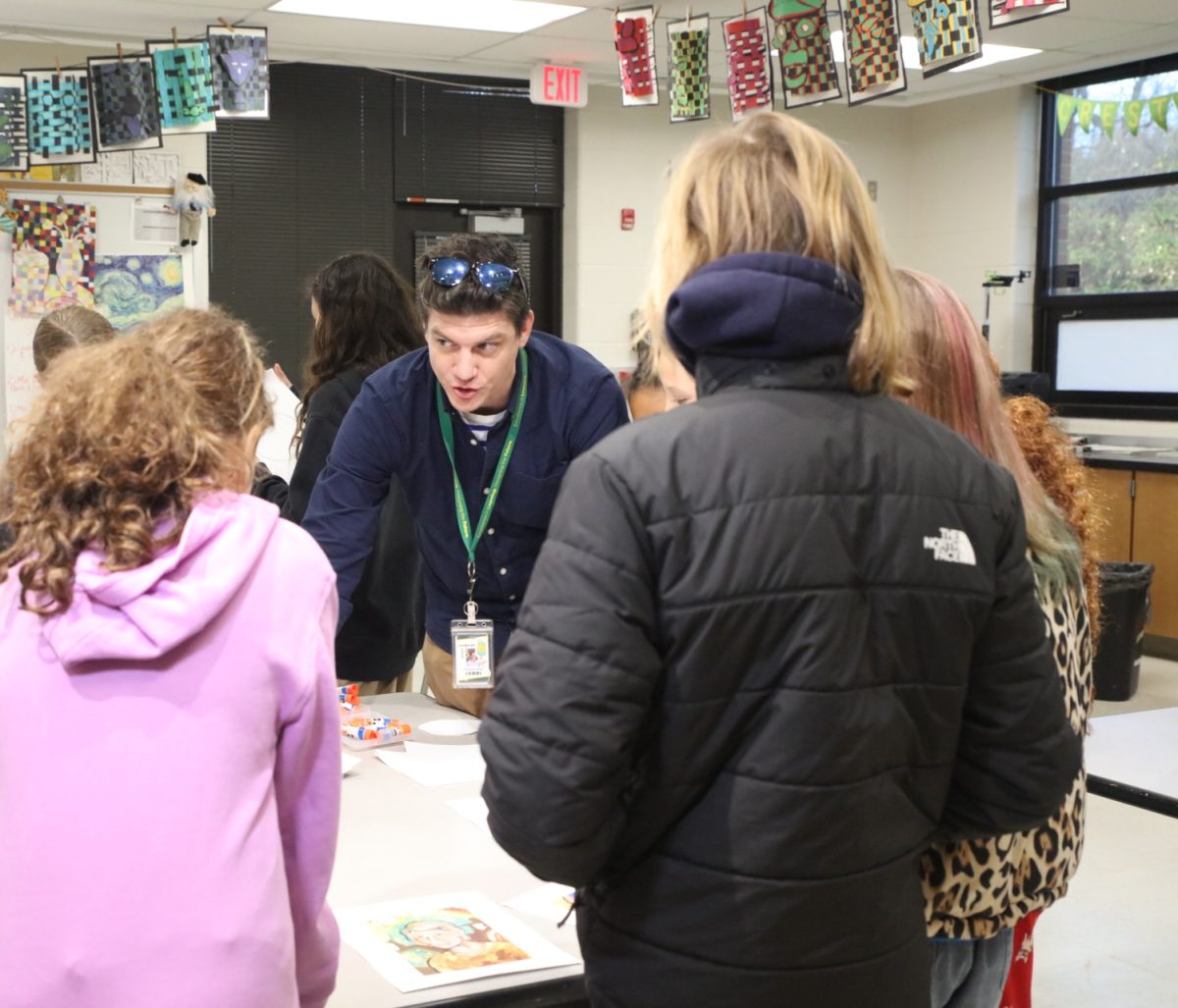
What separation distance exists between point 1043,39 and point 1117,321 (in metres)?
1.84

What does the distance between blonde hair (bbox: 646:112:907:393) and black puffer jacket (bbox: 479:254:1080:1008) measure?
4 centimetres

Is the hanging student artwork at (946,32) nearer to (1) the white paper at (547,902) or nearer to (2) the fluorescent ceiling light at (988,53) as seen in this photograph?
(2) the fluorescent ceiling light at (988,53)

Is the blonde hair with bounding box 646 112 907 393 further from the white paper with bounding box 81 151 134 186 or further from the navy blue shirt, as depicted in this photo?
the white paper with bounding box 81 151 134 186

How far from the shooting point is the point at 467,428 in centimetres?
251

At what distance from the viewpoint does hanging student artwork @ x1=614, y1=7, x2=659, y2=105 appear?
4766 millimetres

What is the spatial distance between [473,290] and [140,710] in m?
1.35

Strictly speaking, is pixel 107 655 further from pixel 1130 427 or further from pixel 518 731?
pixel 1130 427

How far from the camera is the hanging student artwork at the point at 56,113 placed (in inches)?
189

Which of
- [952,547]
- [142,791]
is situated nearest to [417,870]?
[142,791]

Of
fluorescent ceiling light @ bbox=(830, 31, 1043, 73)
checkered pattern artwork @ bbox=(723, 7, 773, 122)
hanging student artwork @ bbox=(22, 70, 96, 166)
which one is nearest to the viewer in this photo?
checkered pattern artwork @ bbox=(723, 7, 773, 122)

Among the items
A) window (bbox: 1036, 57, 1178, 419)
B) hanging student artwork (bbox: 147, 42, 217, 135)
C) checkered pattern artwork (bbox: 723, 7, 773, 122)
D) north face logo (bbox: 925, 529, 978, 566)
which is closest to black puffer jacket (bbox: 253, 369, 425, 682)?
north face logo (bbox: 925, 529, 978, 566)

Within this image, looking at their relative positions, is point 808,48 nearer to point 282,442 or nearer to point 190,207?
point 282,442

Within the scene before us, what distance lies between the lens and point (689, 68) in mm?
4719

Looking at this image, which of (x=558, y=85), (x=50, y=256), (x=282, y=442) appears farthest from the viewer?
(x=558, y=85)
